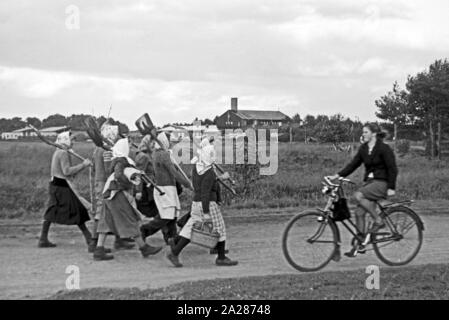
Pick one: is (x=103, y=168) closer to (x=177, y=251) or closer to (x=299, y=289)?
(x=177, y=251)

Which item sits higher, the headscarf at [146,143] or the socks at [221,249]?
the headscarf at [146,143]

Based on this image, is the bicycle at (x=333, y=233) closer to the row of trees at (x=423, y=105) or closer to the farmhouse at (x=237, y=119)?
the farmhouse at (x=237, y=119)

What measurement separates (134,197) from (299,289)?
3.70 meters

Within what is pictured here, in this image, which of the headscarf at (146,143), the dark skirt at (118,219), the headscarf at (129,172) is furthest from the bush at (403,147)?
the headscarf at (129,172)

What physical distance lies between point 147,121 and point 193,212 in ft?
5.59

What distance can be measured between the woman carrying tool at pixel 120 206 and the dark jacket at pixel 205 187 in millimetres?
869

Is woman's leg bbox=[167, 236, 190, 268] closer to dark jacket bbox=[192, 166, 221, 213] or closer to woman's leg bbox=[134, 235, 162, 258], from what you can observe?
dark jacket bbox=[192, 166, 221, 213]

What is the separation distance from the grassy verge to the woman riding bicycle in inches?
39.0

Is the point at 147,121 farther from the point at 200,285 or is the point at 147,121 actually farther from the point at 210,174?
the point at 200,285

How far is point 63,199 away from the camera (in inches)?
390

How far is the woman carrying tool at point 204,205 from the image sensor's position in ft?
28.5

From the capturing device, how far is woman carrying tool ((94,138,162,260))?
30.1 ft

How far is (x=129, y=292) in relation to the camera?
23.3ft
